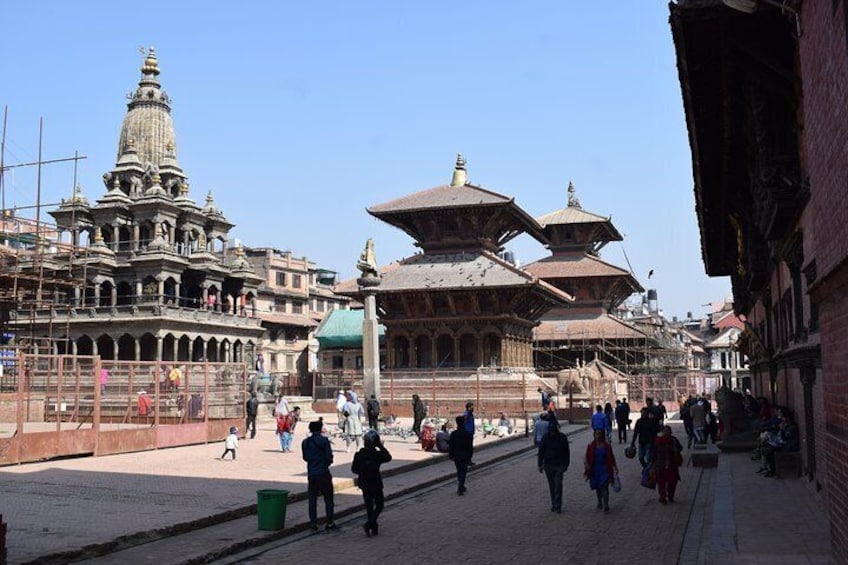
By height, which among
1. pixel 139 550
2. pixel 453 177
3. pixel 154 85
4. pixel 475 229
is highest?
pixel 154 85

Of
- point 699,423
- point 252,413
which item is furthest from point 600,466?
point 252,413

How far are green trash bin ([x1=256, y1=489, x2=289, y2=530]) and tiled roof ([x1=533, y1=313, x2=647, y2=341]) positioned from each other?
2079 inches

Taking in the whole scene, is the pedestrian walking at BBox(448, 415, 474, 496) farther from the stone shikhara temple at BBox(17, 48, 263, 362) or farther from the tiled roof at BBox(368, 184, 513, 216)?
the stone shikhara temple at BBox(17, 48, 263, 362)

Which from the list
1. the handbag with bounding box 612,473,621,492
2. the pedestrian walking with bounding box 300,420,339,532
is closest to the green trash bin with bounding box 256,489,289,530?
the pedestrian walking with bounding box 300,420,339,532

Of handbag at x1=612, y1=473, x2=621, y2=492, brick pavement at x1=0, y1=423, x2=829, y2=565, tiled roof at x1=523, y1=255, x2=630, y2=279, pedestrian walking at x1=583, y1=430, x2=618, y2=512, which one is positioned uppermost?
tiled roof at x1=523, y1=255, x2=630, y2=279

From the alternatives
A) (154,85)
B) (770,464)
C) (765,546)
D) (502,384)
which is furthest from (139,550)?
(154,85)

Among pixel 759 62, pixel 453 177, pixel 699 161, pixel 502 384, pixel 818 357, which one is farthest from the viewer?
pixel 453 177

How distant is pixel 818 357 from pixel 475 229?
139 ft

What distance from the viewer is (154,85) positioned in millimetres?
76938

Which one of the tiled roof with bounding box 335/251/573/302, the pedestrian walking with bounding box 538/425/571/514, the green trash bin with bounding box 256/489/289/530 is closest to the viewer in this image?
the green trash bin with bounding box 256/489/289/530

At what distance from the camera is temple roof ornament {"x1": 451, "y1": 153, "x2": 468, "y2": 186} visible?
59.2 meters

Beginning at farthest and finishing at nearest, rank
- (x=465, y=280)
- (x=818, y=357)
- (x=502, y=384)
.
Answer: (x=465, y=280) → (x=502, y=384) → (x=818, y=357)

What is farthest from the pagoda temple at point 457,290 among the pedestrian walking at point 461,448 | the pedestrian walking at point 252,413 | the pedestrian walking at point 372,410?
the pedestrian walking at point 461,448

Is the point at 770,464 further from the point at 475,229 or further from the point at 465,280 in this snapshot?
the point at 475,229
